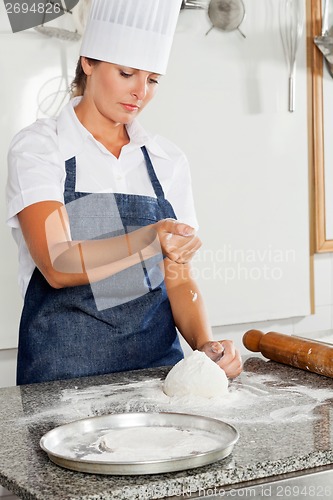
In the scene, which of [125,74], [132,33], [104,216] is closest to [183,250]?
[104,216]

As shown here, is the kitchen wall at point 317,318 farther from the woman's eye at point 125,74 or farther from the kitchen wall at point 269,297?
the woman's eye at point 125,74

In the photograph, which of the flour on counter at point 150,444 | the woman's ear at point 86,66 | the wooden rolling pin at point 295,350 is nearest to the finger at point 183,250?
the wooden rolling pin at point 295,350

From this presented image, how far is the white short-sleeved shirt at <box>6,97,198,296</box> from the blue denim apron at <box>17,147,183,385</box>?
3 cm

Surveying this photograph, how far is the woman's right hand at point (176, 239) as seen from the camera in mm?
1395

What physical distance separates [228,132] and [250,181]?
0.62 ft

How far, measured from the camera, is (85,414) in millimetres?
1265

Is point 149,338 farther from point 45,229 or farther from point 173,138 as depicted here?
point 173,138

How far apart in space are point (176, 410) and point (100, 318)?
41 centimetres

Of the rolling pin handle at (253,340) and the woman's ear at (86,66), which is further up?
the woman's ear at (86,66)

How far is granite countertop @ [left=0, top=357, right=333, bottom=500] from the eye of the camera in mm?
946

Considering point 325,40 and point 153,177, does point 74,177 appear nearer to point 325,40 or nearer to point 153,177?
point 153,177

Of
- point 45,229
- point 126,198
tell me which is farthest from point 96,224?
point 45,229

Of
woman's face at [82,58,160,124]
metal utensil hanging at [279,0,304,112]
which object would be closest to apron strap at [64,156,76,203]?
woman's face at [82,58,160,124]

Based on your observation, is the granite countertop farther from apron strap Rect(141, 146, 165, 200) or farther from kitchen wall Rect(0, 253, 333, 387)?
kitchen wall Rect(0, 253, 333, 387)
